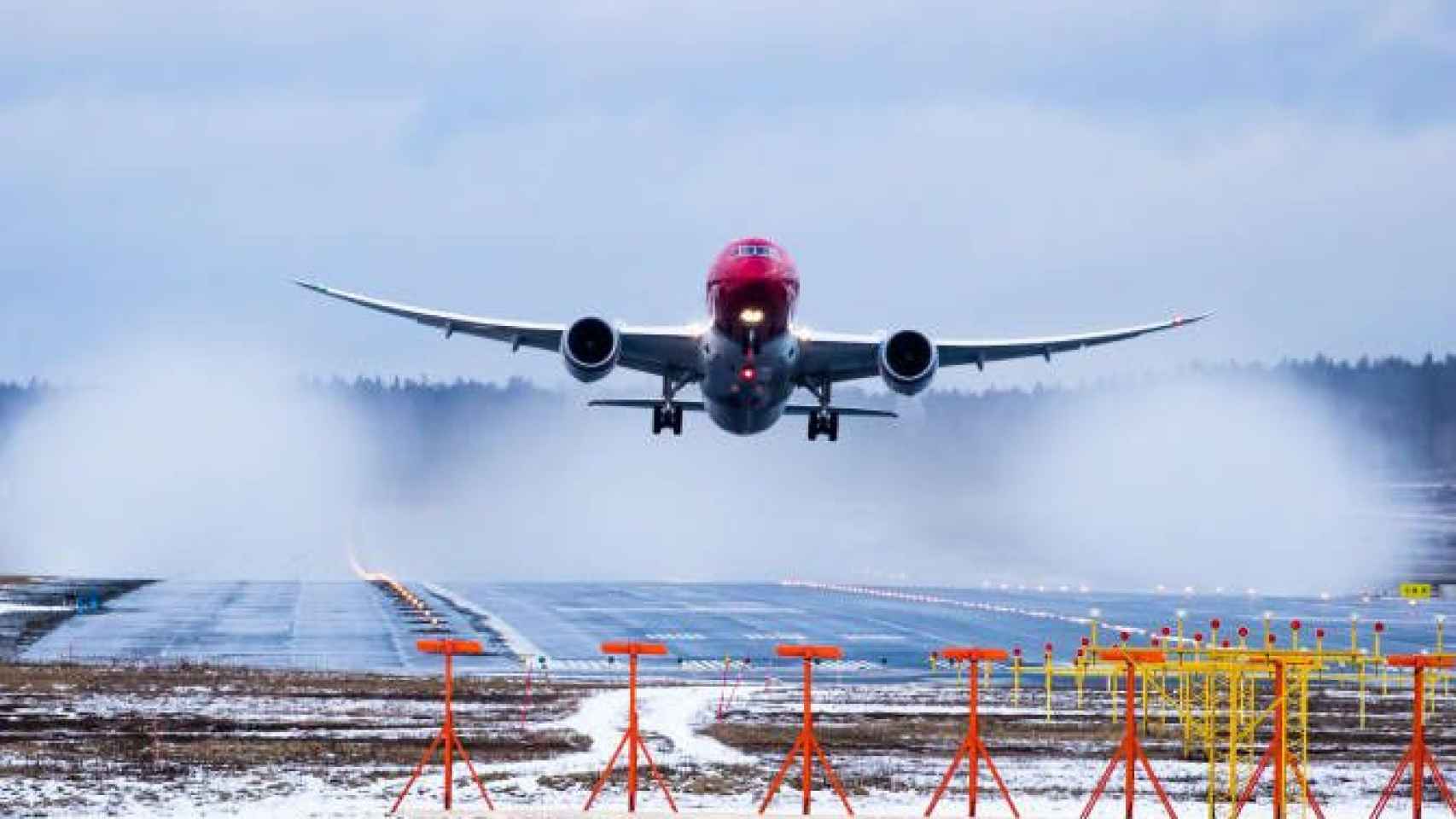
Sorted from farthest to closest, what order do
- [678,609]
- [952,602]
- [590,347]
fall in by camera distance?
[952,602]
[678,609]
[590,347]

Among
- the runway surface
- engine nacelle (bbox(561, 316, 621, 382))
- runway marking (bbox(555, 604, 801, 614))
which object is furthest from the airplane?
runway marking (bbox(555, 604, 801, 614))

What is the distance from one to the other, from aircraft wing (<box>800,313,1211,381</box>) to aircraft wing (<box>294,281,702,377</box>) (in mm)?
3314

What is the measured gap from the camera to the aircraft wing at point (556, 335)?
55.3 metres

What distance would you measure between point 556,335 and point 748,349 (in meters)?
9.19

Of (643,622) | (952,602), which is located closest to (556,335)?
(643,622)

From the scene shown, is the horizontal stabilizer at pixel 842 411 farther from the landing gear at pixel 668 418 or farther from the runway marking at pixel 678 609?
the runway marking at pixel 678 609

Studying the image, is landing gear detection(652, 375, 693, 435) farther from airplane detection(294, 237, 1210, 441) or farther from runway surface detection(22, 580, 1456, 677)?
runway surface detection(22, 580, 1456, 677)

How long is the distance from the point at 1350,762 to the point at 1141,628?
118 feet

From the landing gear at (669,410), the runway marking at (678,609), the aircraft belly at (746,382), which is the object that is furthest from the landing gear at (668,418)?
the runway marking at (678,609)

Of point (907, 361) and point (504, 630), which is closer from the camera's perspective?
point (907, 361)

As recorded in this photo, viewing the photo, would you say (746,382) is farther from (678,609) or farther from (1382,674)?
(678,609)

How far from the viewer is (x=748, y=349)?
5184 centimetres

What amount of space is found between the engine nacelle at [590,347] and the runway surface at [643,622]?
8323mm

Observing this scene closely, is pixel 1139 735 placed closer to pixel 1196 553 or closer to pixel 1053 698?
pixel 1053 698
